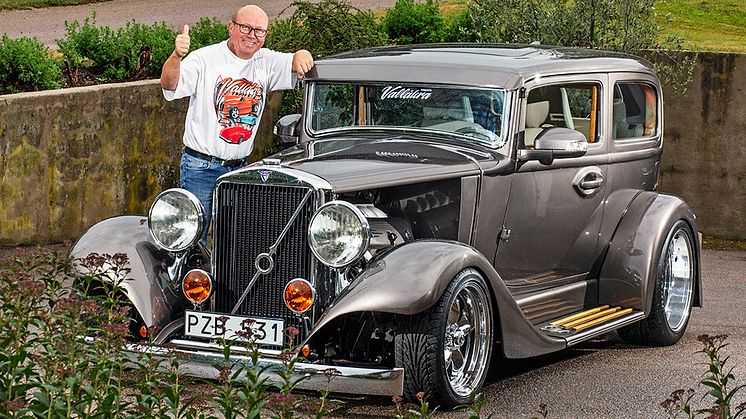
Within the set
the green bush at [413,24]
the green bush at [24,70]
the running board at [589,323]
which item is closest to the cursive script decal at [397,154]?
the running board at [589,323]

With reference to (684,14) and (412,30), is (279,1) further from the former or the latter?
(412,30)

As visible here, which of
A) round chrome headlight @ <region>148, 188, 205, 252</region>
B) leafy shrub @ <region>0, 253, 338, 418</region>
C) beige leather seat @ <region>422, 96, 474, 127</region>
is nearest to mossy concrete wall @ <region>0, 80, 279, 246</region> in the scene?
round chrome headlight @ <region>148, 188, 205, 252</region>

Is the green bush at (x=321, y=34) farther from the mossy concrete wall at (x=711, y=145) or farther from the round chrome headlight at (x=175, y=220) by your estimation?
the round chrome headlight at (x=175, y=220)

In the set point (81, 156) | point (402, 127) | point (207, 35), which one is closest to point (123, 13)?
point (207, 35)

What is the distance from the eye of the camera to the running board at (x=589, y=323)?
25.6ft

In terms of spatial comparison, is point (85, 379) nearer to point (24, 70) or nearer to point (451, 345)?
point (451, 345)

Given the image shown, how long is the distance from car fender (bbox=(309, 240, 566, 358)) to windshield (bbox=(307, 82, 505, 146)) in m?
1.14

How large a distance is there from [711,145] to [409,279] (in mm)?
7647

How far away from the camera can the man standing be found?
809 cm

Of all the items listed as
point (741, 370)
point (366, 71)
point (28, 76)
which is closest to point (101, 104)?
point (28, 76)

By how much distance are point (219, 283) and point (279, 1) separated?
17.2m

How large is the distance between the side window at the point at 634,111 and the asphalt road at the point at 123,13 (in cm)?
955

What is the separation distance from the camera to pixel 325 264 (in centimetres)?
675

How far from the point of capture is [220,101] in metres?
8.10
